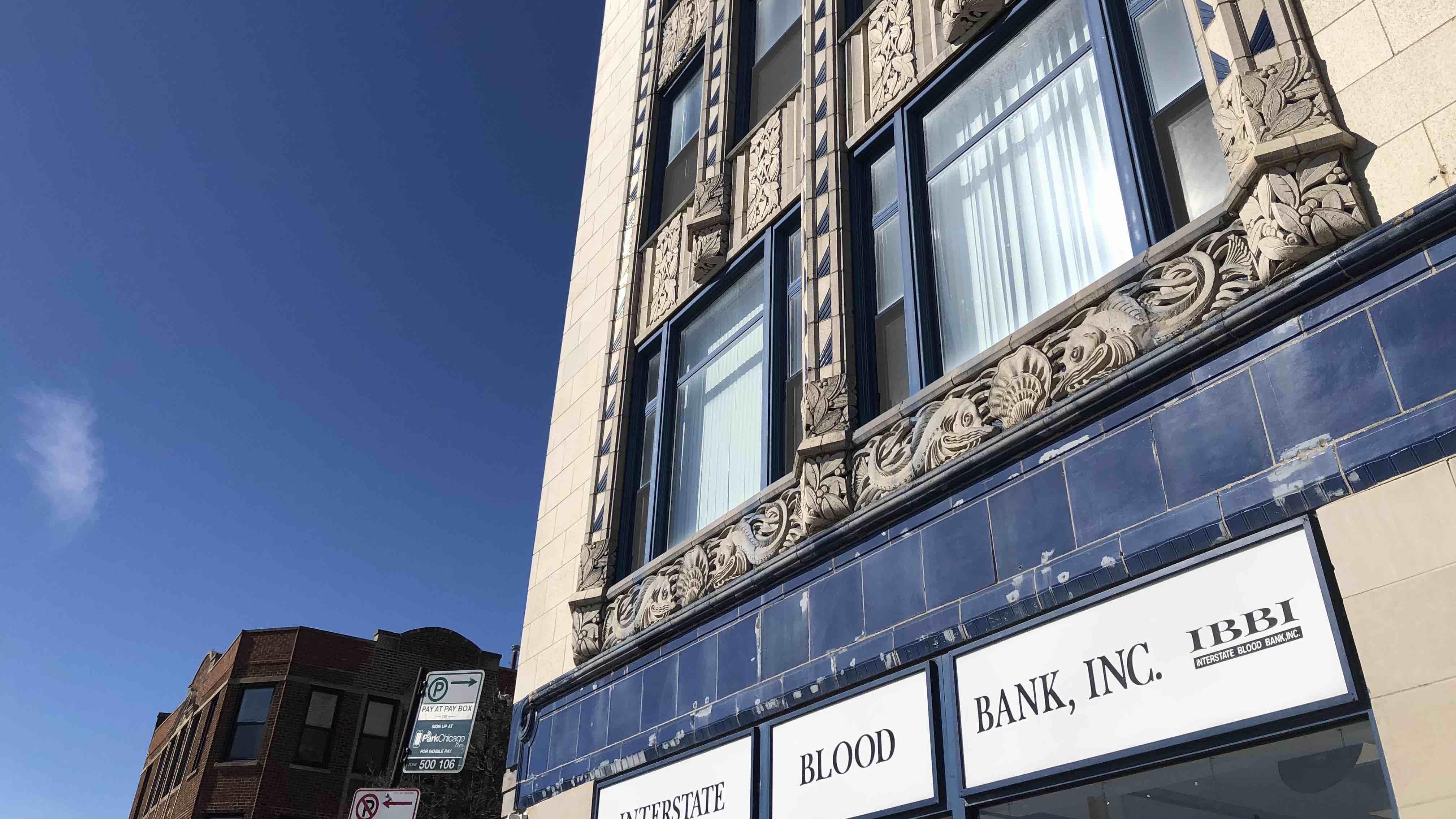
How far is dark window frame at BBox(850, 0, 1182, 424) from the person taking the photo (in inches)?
270

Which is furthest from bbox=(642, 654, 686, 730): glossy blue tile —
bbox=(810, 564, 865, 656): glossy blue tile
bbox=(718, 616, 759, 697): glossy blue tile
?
bbox=(810, 564, 865, 656): glossy blue tile

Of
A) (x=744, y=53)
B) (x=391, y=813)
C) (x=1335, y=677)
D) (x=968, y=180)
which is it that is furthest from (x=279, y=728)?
(x=1335, y=677)

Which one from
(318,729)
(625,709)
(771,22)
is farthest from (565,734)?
(318,729)

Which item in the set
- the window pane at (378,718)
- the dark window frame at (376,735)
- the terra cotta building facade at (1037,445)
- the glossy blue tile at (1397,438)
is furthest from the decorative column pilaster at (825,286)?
the window pane at (378,718)

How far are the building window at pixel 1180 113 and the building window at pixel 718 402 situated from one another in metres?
3.93

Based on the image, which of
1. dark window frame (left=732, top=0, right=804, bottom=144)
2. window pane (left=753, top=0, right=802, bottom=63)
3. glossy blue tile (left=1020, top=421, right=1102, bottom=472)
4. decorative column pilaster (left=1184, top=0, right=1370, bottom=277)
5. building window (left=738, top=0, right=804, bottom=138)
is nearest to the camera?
decorative column pilaster (left=1184, top=0, right=1370, bottom=277)

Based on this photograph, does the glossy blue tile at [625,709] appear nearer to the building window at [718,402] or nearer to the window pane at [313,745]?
the building window at [718,402]

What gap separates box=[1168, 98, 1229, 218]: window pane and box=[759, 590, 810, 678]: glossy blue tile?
3.93 m

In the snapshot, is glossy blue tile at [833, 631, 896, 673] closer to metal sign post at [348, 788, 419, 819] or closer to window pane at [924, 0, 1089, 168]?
window pane at [924, 0, 1089, 168]

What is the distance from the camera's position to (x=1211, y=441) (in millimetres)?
5508

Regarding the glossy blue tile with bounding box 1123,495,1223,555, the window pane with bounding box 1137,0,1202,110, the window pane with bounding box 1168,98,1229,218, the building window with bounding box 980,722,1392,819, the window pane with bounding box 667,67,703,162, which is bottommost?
the building window with bounding box 980,722,1392,819

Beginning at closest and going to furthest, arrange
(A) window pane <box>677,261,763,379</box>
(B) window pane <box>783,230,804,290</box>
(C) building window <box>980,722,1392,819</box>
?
(C) building window <box>980,722,1392,819</box> < (B) window pane <box>783,230,804,290</box> < (A) window pane <box>677,261,763,379</box>

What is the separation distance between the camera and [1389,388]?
15.8ft

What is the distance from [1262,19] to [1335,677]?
3.69m
